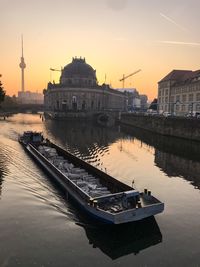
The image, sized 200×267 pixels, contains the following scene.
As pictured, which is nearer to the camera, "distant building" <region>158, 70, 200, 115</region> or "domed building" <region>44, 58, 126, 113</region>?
"distant building" <region>158, 70, 200, 115</region>

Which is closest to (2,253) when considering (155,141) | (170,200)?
(170,200)

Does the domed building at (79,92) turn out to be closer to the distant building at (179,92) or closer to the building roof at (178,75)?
the distant building at (179,92)

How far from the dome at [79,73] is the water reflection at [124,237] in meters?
163

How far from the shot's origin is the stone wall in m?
62.6

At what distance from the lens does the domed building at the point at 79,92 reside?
164 meters

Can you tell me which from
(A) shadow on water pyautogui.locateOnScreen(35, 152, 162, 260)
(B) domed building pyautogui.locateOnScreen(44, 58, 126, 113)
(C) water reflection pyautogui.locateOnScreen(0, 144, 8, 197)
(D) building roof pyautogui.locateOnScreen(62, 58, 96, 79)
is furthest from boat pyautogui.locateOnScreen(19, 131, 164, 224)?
(D) building roof pyautogui.locateOnScreen(62, 58, 96, 79)

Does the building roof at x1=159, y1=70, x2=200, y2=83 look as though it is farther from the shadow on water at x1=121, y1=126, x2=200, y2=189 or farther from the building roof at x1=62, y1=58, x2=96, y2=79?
the building roof at x1=62, y1=58, x2=96, y2=79

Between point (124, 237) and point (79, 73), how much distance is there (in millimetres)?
169274

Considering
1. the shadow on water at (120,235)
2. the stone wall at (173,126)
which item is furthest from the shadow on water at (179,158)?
the shadow on water at (120,235)

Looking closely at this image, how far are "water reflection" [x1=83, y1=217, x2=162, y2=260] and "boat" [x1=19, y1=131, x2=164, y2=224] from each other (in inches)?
35.3

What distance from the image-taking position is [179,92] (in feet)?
376

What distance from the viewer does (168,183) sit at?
31.3m

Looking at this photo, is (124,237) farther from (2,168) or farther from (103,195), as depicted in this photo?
(2,168)

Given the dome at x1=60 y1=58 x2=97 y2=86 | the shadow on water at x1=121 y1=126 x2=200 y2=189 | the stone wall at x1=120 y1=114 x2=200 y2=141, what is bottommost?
the shadow on water at x1=121 y1=126 x2=200 y2=189
